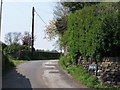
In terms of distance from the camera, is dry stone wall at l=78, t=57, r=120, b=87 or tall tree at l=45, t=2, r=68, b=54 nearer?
dry stone wall at l=78, t=57, r=120, b=87

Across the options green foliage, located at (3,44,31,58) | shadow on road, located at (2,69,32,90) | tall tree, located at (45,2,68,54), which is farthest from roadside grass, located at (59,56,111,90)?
green foliage, located at (3,44,31,58)

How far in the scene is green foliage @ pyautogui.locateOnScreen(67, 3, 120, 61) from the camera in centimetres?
1739

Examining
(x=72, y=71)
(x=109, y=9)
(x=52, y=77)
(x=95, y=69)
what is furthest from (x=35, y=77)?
(x=109, y=9)

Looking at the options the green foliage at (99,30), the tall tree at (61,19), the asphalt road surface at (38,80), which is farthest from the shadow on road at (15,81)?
the tall tree at (61,19)

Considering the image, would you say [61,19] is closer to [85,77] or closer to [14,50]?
[14,50]

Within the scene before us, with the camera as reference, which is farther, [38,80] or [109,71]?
[38,80]

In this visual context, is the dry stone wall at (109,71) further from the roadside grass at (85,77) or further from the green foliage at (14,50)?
the green foliage at (14,50)

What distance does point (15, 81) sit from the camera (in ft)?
59.6

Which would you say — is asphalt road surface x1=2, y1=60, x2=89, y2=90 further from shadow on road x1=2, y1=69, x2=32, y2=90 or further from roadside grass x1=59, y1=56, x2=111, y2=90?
roadside grass x1=59, y1=56, x2=111, y2=90

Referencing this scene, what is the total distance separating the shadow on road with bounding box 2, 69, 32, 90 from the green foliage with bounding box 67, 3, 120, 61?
12.2 feet

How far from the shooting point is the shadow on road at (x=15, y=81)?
16.7 m

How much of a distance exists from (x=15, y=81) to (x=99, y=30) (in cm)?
508

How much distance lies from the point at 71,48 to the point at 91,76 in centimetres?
440

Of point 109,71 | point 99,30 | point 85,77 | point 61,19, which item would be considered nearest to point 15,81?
point 85,77
